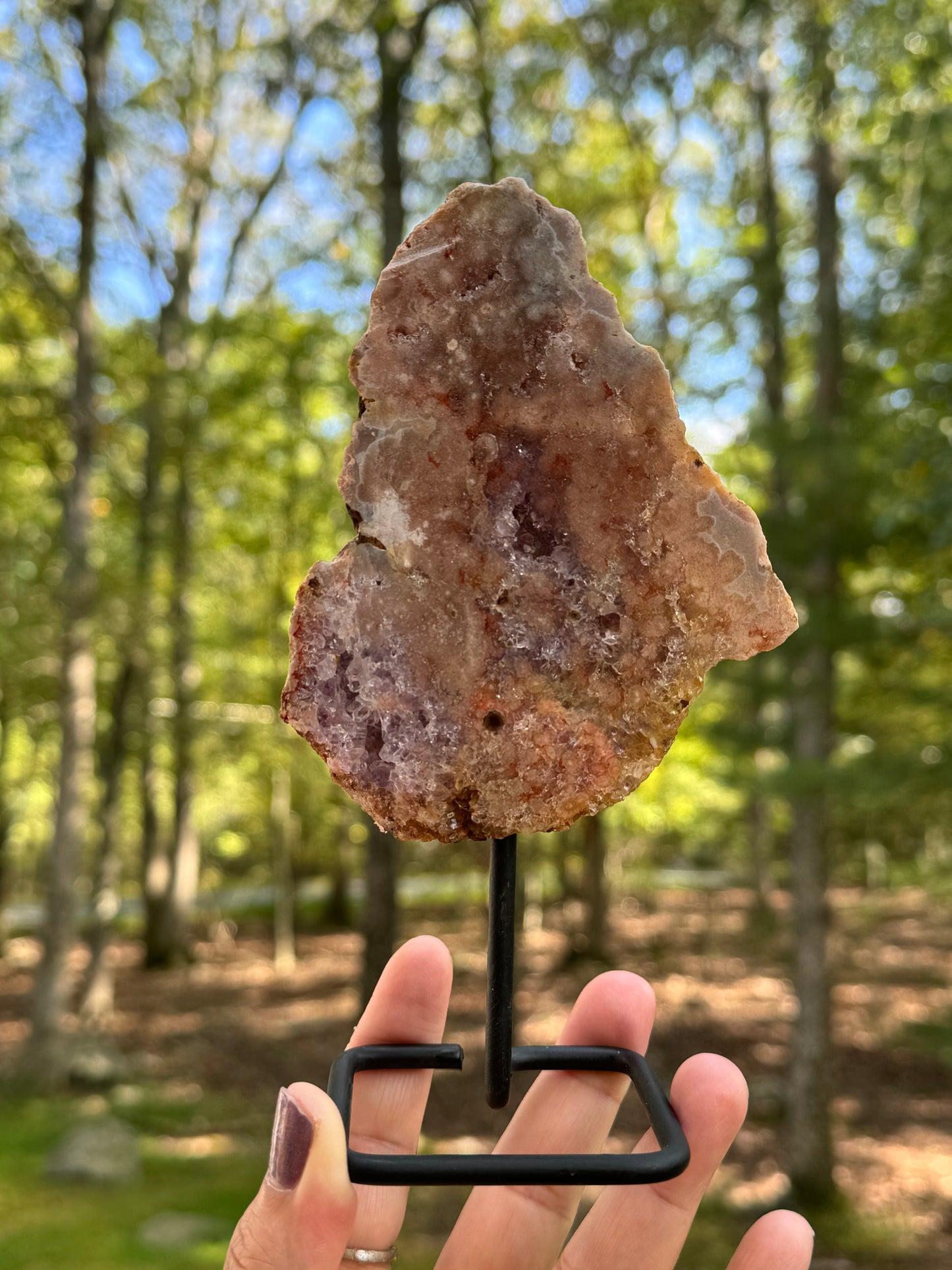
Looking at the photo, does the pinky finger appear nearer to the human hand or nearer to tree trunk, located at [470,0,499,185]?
the human hand

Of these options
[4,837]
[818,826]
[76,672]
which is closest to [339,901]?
[4,837]

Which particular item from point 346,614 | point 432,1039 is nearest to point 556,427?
point 346,614

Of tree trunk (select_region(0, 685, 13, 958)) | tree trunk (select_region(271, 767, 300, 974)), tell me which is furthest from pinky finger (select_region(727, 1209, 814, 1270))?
tree trunk (select_region(0, 685, 13, 958))

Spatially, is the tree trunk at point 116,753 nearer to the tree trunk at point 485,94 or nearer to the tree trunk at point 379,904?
the tree trunk at point 379,904

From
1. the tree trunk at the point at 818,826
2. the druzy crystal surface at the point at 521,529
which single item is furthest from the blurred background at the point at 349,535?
the druzy crystal surface at the point at 521,529

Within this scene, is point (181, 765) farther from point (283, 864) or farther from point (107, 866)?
point (283, 864)
